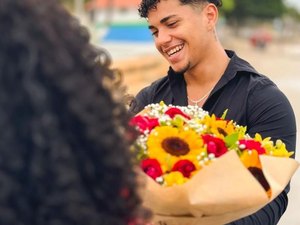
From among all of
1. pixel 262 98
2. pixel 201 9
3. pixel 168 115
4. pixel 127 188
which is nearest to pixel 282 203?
pixel 262 98

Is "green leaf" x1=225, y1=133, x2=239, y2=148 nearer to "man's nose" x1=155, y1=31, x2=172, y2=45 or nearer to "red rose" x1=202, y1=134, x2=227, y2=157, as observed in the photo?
"red rose" x1=202, y1=134, x2=227, y2=157

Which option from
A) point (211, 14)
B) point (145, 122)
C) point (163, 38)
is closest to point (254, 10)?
point (211, 14)

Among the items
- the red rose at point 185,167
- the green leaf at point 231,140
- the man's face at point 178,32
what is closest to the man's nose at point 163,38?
the man's face at point 178,32

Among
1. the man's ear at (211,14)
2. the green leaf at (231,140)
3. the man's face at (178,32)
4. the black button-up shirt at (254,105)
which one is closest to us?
the green leaf at (231,140)

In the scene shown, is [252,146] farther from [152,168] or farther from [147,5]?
[147,5]

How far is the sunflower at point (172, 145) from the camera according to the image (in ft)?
5.35

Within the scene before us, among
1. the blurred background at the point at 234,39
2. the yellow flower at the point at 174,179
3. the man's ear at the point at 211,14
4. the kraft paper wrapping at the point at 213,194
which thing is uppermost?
the blurred background at the point at 234,39

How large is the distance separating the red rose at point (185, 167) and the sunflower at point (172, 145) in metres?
0.01

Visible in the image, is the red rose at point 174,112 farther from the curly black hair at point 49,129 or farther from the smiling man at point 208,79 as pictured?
the curly black hair at point 49,129

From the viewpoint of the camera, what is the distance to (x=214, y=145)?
1692 mm

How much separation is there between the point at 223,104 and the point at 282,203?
425 mm

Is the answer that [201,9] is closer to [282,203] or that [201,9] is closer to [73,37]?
[282,203]

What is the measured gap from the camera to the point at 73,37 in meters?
1.08

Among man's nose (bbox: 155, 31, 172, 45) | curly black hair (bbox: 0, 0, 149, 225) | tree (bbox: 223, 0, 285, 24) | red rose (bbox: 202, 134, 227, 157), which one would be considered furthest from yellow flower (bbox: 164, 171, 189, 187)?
tree (bbox: 223, 0, 285, 24)
